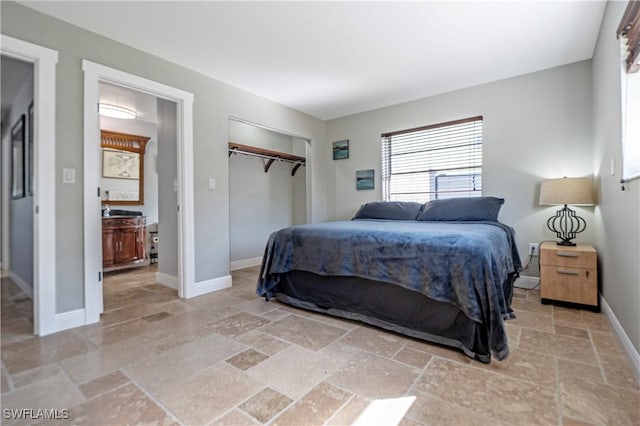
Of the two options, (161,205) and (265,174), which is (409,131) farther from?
(161,205)

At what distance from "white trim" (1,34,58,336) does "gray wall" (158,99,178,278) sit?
50.6 inches

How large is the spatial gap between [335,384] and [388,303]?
0.84 m

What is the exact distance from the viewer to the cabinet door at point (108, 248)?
14.0 ft

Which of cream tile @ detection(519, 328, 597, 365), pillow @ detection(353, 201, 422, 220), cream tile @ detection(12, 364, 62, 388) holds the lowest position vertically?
cream tile @ detection(12, 364, 62, 388)

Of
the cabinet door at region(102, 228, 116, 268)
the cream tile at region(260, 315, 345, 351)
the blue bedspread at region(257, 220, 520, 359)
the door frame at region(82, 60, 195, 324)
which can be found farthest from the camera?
the cabinet door at region(102, 228, 116, 268)

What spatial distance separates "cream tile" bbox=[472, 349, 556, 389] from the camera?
1.59 m

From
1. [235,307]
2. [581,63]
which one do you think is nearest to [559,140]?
[581,63]

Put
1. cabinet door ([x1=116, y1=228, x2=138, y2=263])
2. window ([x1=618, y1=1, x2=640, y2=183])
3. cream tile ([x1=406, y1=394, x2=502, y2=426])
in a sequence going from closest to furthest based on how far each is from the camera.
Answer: cream tile ([x1=406, y1=394, x2=502, y2=426]) < window ([x1=618, y1=1, x2=640, y2=183]) < cabinet door ([x1=116, y1=228, x2=138, y2=263])

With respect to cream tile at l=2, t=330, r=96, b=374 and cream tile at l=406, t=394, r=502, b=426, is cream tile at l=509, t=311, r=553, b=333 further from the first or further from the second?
cream tile at l=2, t=330, r=96, b=374

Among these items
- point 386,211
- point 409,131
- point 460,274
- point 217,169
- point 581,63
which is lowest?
point 460,274

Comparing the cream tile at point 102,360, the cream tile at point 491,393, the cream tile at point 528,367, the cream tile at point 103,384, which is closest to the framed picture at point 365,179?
the cream tile at point 528,367

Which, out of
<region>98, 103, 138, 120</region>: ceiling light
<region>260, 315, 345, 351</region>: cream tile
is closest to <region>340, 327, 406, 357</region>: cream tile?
<region>260, 315, 345, 351</region>: cream tile

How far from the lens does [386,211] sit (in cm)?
400

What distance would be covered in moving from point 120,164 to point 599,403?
5.93m
